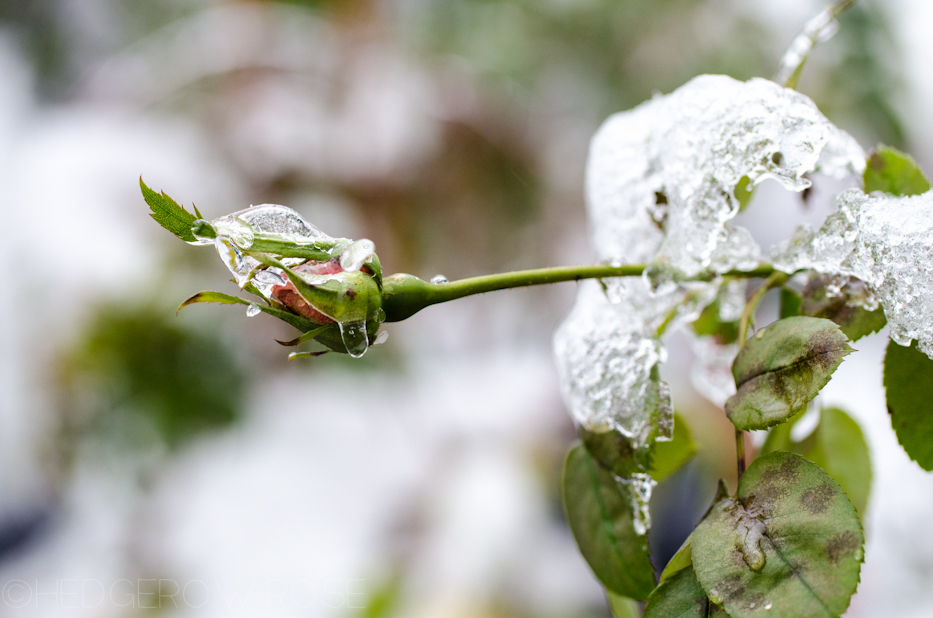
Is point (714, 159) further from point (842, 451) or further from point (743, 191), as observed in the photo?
point (842, 451)

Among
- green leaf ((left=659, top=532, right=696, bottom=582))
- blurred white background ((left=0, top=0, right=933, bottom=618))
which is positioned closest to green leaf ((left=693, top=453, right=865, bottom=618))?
green leaf ((left=659, top=532, right=696, bottom=582))

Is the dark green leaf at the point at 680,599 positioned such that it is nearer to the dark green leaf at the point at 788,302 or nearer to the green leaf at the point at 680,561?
the green leaf at the point at 680,561

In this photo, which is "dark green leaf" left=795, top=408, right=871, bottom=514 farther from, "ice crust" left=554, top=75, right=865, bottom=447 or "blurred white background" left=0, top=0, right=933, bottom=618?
"blurred white background" left=0, top=0, right=933, bottom=618

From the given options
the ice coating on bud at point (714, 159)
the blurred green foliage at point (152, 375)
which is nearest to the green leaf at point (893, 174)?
the ice coating on bud at point (714, 159)

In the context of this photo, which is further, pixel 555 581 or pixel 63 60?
pixel 63 60

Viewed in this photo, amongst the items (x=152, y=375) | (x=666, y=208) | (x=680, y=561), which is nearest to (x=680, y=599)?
(x=680, y=561)

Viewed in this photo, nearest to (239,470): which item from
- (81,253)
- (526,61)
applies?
(81,253)

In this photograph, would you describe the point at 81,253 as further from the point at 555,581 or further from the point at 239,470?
the point at 555,581
